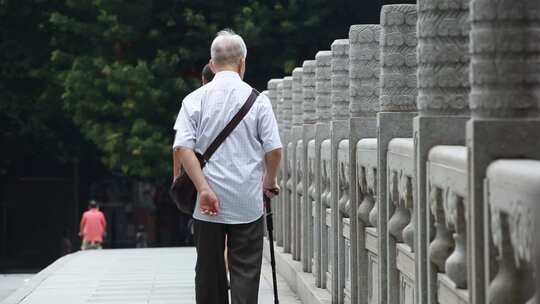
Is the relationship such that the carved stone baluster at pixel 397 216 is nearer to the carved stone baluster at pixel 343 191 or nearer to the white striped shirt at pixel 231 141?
the white striped shirt at pixel 231 141

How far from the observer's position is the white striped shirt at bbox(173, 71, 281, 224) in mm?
8156

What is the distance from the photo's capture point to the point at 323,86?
13125mm

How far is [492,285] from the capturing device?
15.6 ft

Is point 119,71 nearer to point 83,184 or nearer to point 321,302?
point 83,184

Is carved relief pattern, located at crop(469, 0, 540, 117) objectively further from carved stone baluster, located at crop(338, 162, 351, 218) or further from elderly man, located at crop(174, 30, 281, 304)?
carved stone baluster, located at crop(338, 162, 351, 218)

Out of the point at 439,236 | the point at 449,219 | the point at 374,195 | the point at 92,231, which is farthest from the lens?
the point at 92,231

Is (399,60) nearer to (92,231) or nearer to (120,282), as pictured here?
(120,282)

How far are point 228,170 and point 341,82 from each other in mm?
3421

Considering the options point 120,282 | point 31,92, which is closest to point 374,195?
point 120,282

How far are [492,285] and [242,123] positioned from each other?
3.62 metres

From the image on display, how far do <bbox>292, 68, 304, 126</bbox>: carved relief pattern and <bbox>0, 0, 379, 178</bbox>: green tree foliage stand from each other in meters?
19.6

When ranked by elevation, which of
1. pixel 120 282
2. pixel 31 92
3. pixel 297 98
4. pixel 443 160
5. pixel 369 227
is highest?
pixel 31 92

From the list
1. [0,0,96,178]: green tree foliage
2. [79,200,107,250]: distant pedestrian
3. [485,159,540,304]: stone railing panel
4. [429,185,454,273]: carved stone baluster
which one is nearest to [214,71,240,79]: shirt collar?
[429,185,454,273]: carved stone baluster

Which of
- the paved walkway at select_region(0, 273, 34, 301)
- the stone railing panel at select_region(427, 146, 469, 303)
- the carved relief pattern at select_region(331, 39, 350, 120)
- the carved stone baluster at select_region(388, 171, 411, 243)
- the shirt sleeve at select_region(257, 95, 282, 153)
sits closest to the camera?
the stone railing panel at select_region(427, 146, 469, 303)
